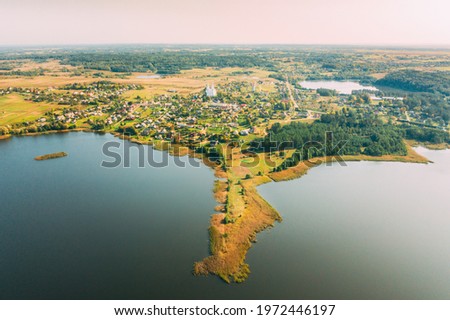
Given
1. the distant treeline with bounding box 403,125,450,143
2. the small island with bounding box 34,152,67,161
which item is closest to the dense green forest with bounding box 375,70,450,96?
the distant treeline with bounding box 403,125,450,143

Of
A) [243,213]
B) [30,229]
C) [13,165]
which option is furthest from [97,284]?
[13,165]

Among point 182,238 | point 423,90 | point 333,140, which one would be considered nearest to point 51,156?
point 182,238

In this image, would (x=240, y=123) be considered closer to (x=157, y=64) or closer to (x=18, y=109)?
(x=18, y=109)

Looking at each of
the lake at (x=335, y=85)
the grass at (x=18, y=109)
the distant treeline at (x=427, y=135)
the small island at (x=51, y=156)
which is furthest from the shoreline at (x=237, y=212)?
the lake at (x=335, y=85)

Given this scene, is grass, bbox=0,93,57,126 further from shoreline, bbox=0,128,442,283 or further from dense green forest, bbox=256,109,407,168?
dense green forest, bbox=256,109,407,168

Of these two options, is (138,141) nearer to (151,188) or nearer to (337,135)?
(151,188)
